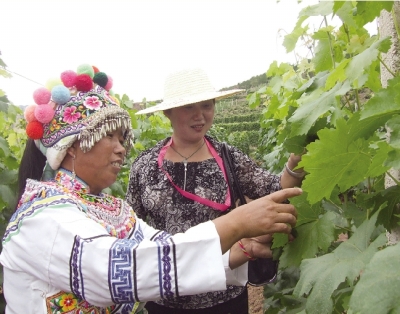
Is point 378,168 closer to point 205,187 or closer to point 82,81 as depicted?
point 82,81

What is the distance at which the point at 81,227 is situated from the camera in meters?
1.44

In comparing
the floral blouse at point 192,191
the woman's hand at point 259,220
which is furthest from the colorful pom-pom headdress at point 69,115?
the floral blouse at point 192,191

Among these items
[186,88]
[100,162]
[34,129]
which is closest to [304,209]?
[100,162]

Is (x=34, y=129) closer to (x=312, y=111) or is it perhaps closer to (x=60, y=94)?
(x=60, y=94)

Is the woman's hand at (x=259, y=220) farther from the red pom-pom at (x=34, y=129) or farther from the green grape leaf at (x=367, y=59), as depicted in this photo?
the red pom-pom at (x=34, y=129)

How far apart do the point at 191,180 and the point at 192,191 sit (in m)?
0.07

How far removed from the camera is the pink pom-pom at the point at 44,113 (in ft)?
5.65

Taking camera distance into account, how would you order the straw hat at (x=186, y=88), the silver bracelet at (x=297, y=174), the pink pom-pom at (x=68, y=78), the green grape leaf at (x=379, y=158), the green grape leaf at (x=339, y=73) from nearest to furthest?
the green grape leaf at (x=379, y=158) < the green grape leaf at (x=339, y=73) < the pink pom-pom at (x=68, y=78) < the silver bracelet at (x=297, y=174) < the straw hat at (x=186, y=88)

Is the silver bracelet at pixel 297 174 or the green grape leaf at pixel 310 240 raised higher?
the silver bracelet at pixel 297 174

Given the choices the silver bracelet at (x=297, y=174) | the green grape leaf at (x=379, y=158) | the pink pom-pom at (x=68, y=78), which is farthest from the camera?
the silver bracelet at (x=297, y=174)

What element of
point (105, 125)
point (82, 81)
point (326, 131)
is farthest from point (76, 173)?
point (326, 131)

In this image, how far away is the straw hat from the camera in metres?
2.56

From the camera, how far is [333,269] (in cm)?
110

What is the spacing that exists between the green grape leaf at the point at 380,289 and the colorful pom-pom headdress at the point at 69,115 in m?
1.21
